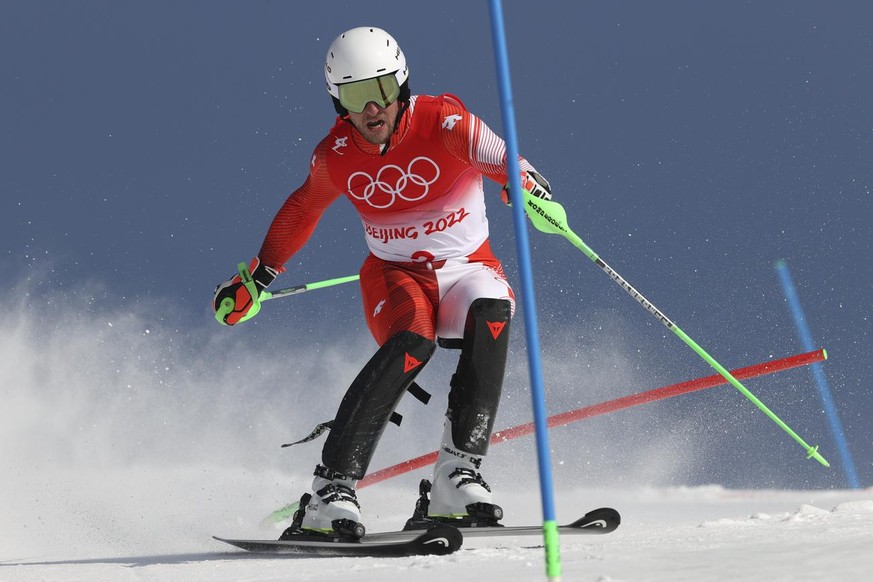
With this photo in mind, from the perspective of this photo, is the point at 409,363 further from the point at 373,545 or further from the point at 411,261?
the point at 373,545

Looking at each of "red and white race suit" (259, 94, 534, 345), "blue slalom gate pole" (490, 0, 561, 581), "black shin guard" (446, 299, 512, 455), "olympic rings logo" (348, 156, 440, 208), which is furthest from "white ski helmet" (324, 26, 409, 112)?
"blue slalom gate pole" (490, 0, 561, 581)

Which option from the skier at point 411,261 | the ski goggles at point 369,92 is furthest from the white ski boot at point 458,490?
the ski goggles at point 369,92

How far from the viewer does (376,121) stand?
4059mm

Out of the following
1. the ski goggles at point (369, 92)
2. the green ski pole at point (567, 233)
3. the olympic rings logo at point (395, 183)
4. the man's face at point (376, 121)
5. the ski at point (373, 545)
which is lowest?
the ski at point (373, 545)

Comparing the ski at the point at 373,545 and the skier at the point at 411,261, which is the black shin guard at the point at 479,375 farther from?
the ski at the point at 373,545

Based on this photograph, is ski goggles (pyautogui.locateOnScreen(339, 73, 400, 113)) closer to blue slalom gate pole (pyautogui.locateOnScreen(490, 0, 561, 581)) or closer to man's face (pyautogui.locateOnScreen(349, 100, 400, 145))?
man's face (pyautogui.locateOnScreen(349, 100, 400, 145))

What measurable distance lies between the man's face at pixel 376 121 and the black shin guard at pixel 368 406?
0.80 metres

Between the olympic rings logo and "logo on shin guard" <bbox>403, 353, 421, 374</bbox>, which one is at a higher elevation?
the olympic rings logo

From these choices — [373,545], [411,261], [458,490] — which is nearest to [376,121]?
[411,261]

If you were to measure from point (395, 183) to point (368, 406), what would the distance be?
0.93m

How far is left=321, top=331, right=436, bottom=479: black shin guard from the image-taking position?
3820 mm

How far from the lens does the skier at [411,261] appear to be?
385cm

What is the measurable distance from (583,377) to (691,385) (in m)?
2.47

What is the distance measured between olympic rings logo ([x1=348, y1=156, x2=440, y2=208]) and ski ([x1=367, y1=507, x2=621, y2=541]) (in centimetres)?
131
